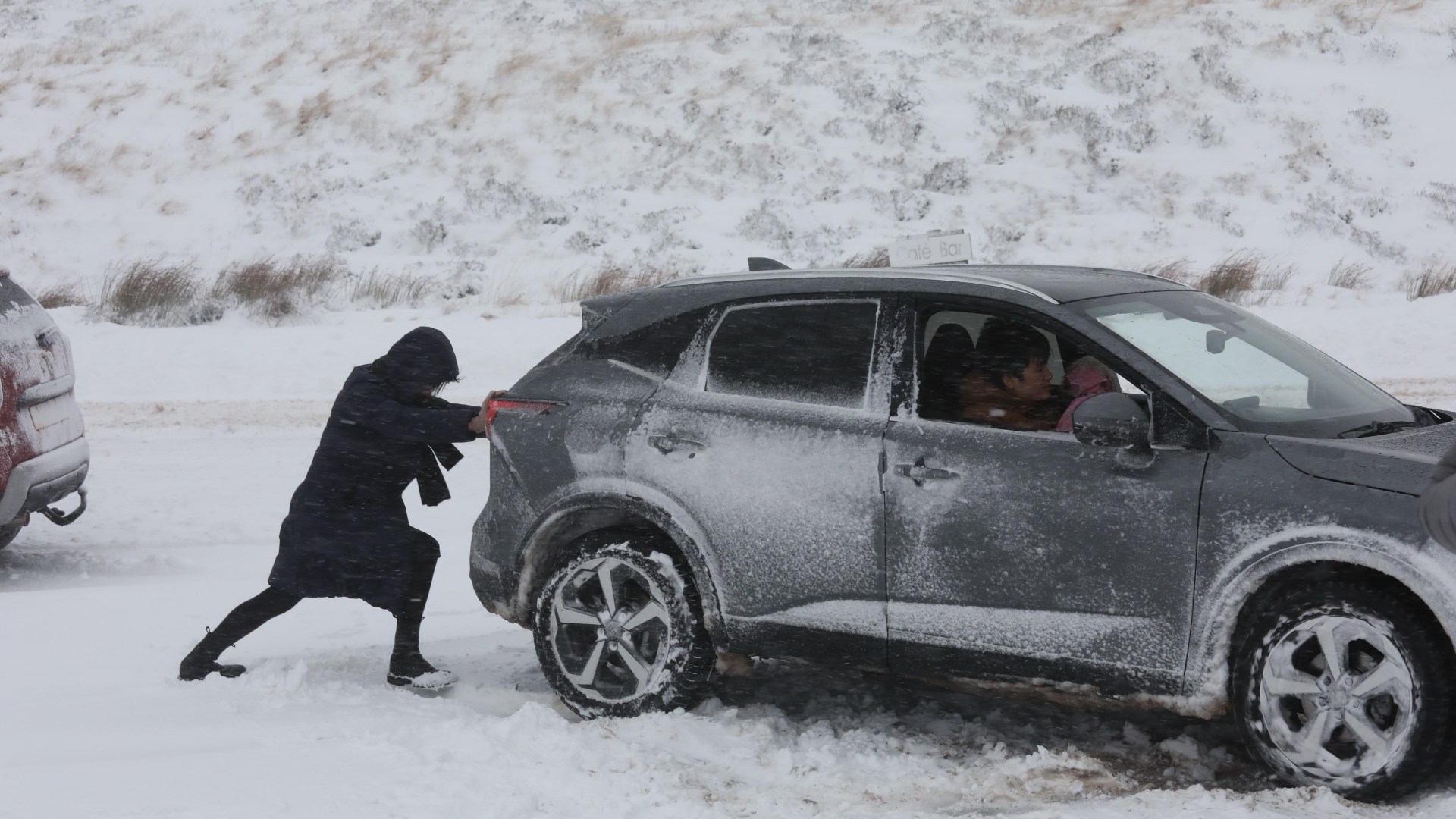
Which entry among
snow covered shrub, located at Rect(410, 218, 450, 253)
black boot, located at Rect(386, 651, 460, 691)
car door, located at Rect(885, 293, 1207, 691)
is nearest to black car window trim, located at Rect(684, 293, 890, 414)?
car door, located at Rect(885, 293, 1207, 691)

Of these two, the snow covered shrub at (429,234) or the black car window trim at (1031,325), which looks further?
the snow covered shrub at (429,234)

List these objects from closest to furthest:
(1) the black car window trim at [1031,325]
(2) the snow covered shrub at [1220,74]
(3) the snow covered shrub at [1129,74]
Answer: (1) the black car window trim at [1031,325] → (2) the snow covered shrub at [1220,74] → (3) the snow covered shrub at [1129,74]

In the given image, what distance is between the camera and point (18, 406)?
6.75 m

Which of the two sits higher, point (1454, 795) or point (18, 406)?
point (18, 406)

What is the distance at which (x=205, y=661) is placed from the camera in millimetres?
5215

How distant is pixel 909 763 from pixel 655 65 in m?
25.7

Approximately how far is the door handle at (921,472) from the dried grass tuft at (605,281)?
1257 centimetres

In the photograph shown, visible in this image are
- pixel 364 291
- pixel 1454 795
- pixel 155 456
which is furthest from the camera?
pixel 364 291

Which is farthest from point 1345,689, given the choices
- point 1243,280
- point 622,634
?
point 1243,280

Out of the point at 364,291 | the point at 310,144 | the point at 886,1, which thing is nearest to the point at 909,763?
the point at 364,291

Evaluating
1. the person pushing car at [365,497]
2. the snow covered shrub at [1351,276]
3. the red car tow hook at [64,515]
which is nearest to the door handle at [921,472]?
the person pushing car at [365,497]

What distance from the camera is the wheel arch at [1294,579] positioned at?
11.5 feet

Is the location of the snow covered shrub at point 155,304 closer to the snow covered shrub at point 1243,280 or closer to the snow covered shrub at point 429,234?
the snow covered shrub at point 429,234

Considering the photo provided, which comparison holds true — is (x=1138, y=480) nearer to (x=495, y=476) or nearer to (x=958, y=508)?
(x=958, y=508)
